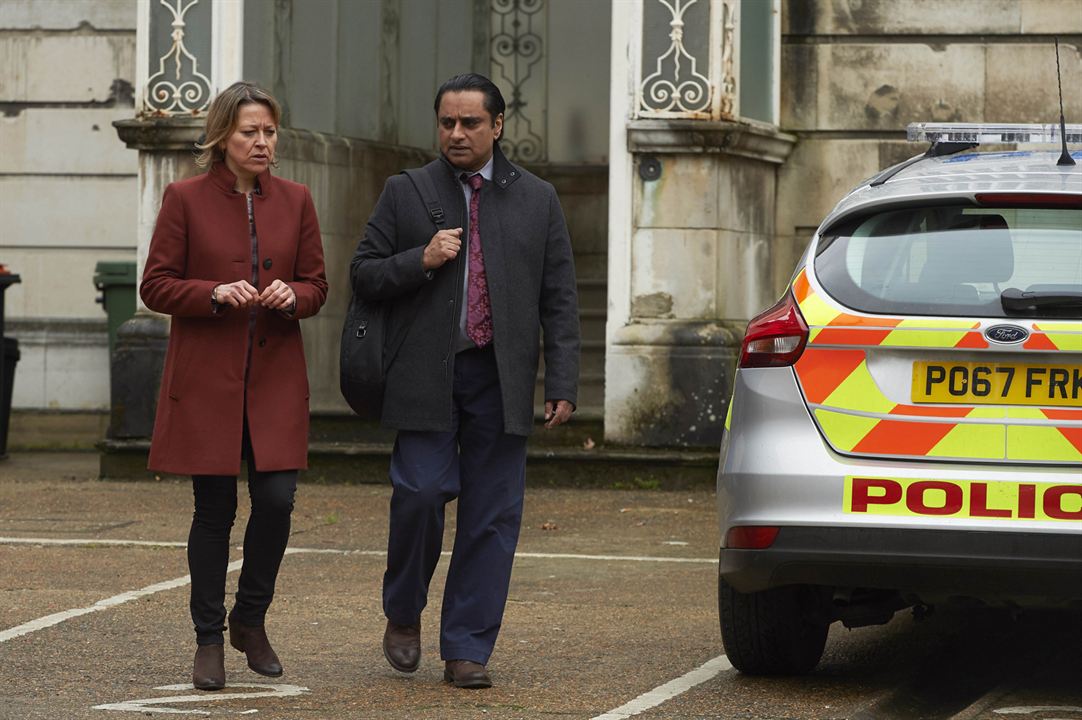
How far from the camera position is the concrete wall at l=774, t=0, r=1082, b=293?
12.6m

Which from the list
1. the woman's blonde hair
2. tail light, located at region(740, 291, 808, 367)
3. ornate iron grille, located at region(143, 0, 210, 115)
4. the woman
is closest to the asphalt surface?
the woman

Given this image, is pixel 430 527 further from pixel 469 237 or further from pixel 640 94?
pixel 640 94

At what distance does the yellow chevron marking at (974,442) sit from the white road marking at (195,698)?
195 centimetres

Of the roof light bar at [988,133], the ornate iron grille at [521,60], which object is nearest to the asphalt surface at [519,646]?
the roof light bar at [988,133]

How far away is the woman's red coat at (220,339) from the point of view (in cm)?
589

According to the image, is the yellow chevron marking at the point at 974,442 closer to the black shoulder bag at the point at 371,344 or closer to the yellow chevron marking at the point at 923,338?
the yellow chevron marking at the point at 923,338

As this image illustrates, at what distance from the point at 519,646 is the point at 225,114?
1.99 meters

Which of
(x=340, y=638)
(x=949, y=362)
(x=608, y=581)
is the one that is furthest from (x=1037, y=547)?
(x=608, y=581)

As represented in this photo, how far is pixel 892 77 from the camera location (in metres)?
12.8

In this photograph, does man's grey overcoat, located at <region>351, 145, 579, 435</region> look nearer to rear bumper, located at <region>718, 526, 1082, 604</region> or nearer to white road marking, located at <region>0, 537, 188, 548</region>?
rear bumper, located at <region>718, 526, 1082, 604</region>

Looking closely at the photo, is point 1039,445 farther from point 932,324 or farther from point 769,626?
point 769,626

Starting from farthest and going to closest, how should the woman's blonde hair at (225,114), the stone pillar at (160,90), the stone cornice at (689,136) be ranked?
the stone pillar at (160,90)
the stone cornice at (689,136)
the woman's blonde hair at (225,114)

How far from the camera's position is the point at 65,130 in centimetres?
1513

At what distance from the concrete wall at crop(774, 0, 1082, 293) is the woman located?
723cm
